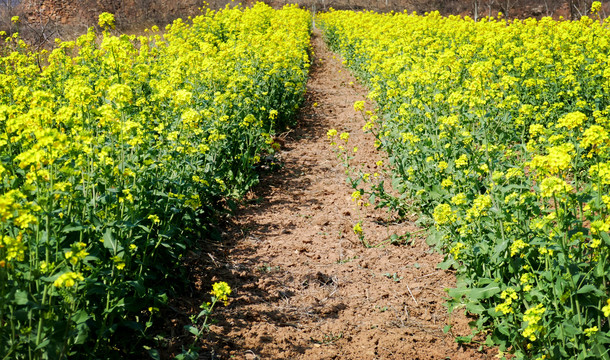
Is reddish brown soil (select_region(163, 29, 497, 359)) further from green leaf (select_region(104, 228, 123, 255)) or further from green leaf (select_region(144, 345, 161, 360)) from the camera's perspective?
green leaf (select_region(104, 228, 123, 255))

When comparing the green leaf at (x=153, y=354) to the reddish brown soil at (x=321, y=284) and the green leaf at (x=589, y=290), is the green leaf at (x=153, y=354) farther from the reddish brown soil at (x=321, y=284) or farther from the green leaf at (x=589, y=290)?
the green leaf at (x=589, y=290)

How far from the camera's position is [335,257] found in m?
4.57

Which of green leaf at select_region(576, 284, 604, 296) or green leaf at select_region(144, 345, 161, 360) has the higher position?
green leaf at select_region(576, 284, 604, 296)

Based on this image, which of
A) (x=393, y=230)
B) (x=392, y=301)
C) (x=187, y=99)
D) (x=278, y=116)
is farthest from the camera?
(x=278, y=116)

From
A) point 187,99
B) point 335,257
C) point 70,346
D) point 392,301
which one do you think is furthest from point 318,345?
point 187,99

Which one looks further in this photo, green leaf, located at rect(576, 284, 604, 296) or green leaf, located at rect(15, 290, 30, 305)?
green leaf, located at rect(576, 284, 604, 296)

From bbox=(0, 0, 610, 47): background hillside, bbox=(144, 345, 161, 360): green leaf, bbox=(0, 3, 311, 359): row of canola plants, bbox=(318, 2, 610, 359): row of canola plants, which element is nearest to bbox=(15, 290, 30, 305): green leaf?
bbox=(0, 3, 311, 359): row of canola plants

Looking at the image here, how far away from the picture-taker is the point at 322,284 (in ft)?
13.7

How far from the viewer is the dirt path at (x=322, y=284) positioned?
3.38m

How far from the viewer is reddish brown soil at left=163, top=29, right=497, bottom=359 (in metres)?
3.37

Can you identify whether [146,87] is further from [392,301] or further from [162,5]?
[162,5]

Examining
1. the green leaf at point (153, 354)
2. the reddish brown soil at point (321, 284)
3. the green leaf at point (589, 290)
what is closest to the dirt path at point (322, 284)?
the reddish brown soil at point (321, 284)

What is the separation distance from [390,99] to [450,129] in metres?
2.21

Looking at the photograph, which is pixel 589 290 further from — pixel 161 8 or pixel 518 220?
pixel 161 8
